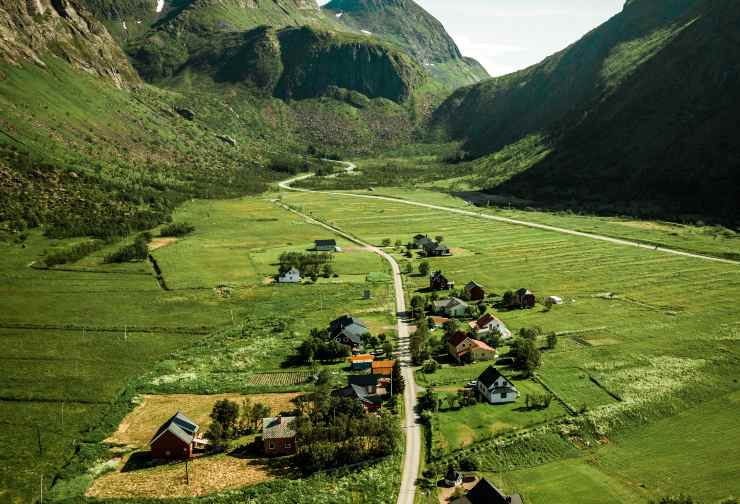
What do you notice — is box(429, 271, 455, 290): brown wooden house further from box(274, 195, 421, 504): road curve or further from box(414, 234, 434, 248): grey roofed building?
box(414, 234, 434, 248): grey roofed building

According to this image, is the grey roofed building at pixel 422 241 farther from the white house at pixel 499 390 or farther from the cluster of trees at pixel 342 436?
the cluster of trees at pixel 342 436

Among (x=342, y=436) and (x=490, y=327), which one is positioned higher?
(x=490, y=327)

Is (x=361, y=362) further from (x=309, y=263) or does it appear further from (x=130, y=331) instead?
(x=309, y=263)

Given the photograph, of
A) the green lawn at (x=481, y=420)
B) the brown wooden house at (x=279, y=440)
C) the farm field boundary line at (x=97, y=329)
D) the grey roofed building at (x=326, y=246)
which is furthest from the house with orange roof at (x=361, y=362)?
the grey roofed building at (x=326, y=246)

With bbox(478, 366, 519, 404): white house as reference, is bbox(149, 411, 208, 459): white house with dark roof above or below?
below

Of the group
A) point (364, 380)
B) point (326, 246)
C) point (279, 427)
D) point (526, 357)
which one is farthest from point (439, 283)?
point (279, 427)

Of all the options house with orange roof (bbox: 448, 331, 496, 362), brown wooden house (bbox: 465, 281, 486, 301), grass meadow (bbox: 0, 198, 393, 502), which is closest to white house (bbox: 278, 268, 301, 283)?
grass meadow (bbox: 0, 198, 393, 502)

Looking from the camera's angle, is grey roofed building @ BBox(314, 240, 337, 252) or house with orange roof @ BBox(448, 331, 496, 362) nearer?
house with orange roof @ BBox(448, 331, 496, 362)
